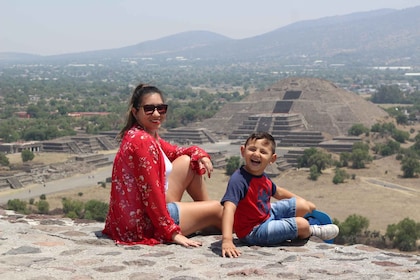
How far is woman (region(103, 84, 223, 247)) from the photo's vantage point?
852 cm

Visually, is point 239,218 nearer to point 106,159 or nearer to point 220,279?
point 220,279

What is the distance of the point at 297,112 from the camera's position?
3177 inches

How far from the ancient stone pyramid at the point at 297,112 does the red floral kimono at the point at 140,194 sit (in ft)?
208

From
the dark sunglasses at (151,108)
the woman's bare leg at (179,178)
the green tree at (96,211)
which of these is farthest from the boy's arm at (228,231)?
the green tree at (96,211)

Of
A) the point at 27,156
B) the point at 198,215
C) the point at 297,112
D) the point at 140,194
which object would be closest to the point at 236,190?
the point at 198,215

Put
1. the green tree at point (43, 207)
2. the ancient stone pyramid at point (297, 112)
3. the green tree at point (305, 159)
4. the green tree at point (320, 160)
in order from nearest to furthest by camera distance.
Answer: the green tree at point (43, 207)
the green tree at point (320, 160)
the green tree at point (305, 159)
the ancient stone pyramid at point (297, 112)

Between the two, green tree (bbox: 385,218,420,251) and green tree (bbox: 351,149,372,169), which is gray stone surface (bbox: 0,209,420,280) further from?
green tree (bbox: 351,149,372,169)

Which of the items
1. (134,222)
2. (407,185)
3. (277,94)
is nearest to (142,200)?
(134,222)

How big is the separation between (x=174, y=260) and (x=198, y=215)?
4.09 feet

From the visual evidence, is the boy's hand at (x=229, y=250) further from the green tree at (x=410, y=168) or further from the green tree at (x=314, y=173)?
the green tree at (x=410, y=168)

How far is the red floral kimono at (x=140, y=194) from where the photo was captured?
27.9ft

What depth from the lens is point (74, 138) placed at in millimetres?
73062

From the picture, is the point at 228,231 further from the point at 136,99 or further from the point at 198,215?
the point at 136,99

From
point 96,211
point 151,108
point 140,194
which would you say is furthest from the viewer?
point 96,211
